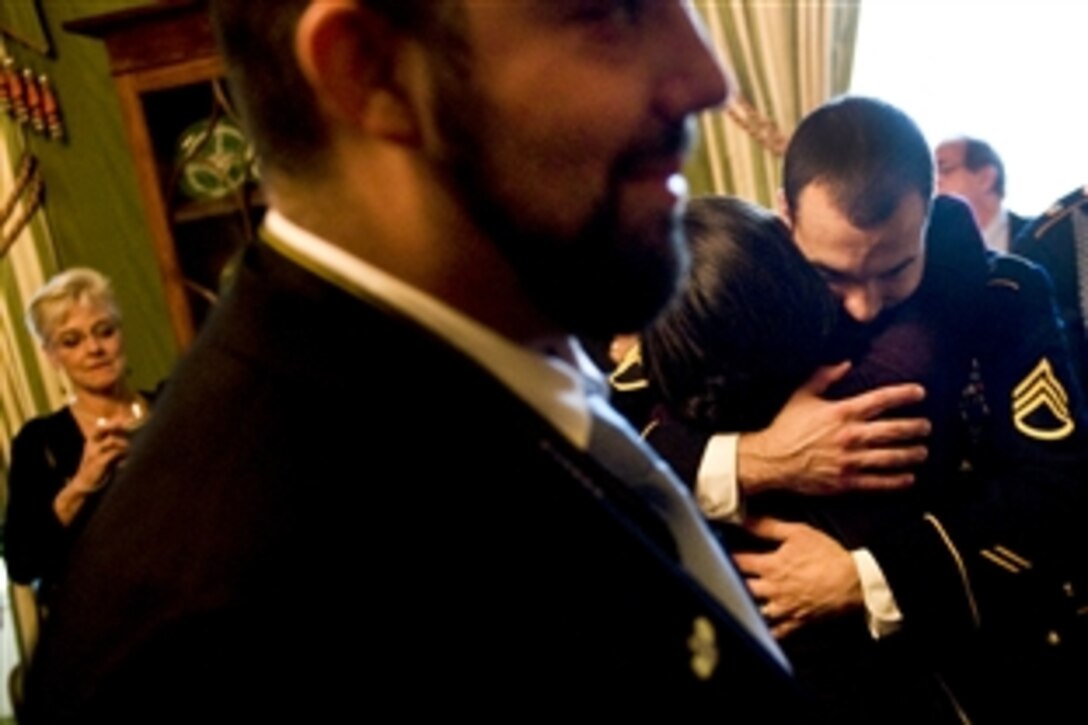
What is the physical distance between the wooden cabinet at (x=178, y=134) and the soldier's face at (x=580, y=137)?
2.21 m

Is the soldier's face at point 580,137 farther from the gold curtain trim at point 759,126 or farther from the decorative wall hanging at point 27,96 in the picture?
the decorative wall hanging at point 27,96

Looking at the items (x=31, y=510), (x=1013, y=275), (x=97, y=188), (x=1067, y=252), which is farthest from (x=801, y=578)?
(x=97, y=188)

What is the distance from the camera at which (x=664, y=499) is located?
717mm

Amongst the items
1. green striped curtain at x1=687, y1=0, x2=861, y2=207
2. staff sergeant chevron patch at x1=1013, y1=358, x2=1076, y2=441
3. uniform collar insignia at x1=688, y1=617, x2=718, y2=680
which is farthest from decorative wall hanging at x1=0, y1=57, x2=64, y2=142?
uniform collar insignia at x1=688, y1=617, x2=718, y2=680

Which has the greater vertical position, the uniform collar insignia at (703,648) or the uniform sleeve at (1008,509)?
the uniform collar insignia at (703,648)

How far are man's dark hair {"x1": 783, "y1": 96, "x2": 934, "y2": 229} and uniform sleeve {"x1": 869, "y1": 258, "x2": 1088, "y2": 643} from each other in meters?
0.15

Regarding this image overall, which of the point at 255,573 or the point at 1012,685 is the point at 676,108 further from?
the point at 1012,685

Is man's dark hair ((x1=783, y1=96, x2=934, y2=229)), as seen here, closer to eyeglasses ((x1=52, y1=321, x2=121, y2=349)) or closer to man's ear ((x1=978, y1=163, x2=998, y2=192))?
man's ear ((x1=978, y1=163, x2=998, y2=192))

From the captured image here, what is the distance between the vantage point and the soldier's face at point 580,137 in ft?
1.98

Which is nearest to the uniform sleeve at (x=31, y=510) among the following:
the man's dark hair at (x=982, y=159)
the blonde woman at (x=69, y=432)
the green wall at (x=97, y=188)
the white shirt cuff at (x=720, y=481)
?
the blonde woman at (x=69, y=432)

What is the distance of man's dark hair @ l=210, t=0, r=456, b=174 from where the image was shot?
59 cm

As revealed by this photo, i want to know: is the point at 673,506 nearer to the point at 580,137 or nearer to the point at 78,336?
the point at 580,137

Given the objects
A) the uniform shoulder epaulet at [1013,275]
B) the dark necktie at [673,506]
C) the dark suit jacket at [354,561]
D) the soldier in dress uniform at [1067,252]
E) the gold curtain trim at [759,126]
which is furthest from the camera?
the gold curtain trim at [759,126]

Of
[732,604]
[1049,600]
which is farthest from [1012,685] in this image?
[732,604]
